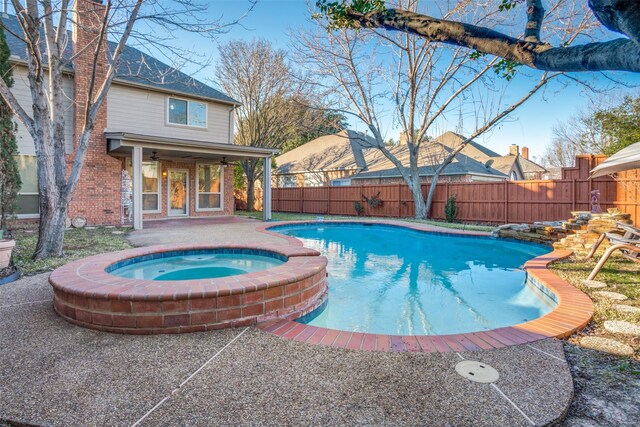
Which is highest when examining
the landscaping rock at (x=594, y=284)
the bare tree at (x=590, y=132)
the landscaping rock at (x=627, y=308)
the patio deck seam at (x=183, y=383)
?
the bare tree at (x=590, y=132)

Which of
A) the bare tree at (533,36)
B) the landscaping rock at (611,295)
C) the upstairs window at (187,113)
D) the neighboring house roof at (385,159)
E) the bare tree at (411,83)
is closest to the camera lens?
the bare tree at (533,36)

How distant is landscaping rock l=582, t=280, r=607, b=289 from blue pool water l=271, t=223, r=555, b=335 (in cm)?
57

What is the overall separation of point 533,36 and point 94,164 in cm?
1309

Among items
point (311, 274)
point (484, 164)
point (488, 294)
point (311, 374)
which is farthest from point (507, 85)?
point (311, 374)

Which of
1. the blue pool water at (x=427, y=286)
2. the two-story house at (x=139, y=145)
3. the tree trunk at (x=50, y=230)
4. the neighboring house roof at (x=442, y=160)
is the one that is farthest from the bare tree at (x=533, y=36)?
the neighboring house roof at (x=442, y=160)

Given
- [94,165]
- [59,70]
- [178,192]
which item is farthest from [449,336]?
[178,192]

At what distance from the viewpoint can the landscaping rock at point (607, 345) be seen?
2765 millimetres

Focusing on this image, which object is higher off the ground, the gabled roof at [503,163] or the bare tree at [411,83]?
the bare tree at [411,83]

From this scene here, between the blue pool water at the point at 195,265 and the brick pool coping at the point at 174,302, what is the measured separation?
1.78 meters

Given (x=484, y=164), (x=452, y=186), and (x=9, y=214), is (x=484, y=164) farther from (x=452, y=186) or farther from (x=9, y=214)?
(x=9, y=214)

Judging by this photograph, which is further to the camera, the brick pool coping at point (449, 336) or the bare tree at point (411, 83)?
the bare tree at point (411, 83)

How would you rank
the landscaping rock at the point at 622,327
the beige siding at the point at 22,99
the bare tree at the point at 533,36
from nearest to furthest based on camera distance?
1. the bare tree at the point at 533,36
2. the landscaping rock at the point at 622,327
3. the beige siding at the point at 22,99

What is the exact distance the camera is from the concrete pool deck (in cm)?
196

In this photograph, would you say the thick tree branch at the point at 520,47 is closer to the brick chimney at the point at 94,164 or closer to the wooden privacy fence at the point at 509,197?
the brick chimney at the point at 94,164
